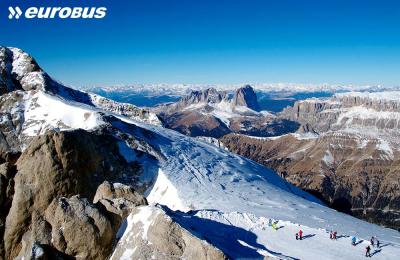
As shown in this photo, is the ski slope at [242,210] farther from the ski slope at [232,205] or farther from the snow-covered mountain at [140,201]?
the snow-covered mountain at [140,201]

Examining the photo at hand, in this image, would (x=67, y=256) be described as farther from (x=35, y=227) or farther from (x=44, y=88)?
(x=44, y=88)

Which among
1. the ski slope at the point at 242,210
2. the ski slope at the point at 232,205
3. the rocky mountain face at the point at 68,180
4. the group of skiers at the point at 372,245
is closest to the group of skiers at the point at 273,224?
the ski slope at the point at 232,205

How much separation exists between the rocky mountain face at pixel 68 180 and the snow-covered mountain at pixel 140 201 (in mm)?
139

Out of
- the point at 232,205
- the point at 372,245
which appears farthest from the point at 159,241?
the point at 232,205

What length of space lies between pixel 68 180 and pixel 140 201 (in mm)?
20661

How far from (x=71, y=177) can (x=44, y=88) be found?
339 ft

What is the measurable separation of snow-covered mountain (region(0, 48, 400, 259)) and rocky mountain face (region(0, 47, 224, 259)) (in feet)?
0.45

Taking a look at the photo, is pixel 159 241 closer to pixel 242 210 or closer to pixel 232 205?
pixel 242 210

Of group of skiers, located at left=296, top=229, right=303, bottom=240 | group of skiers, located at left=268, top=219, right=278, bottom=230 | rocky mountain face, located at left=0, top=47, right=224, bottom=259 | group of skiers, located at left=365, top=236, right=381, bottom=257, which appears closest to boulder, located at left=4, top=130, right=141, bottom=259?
rocky mountain face, located at left=0, top=47, right=224, bottom=259

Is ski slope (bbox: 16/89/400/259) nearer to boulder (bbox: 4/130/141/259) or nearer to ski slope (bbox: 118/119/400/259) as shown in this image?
ski slope (bbox: 118/119/400/259)

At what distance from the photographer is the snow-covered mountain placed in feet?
152

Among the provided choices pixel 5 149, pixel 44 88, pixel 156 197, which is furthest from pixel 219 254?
pixel 44 88

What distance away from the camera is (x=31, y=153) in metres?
70.1

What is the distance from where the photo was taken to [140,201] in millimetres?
56375
